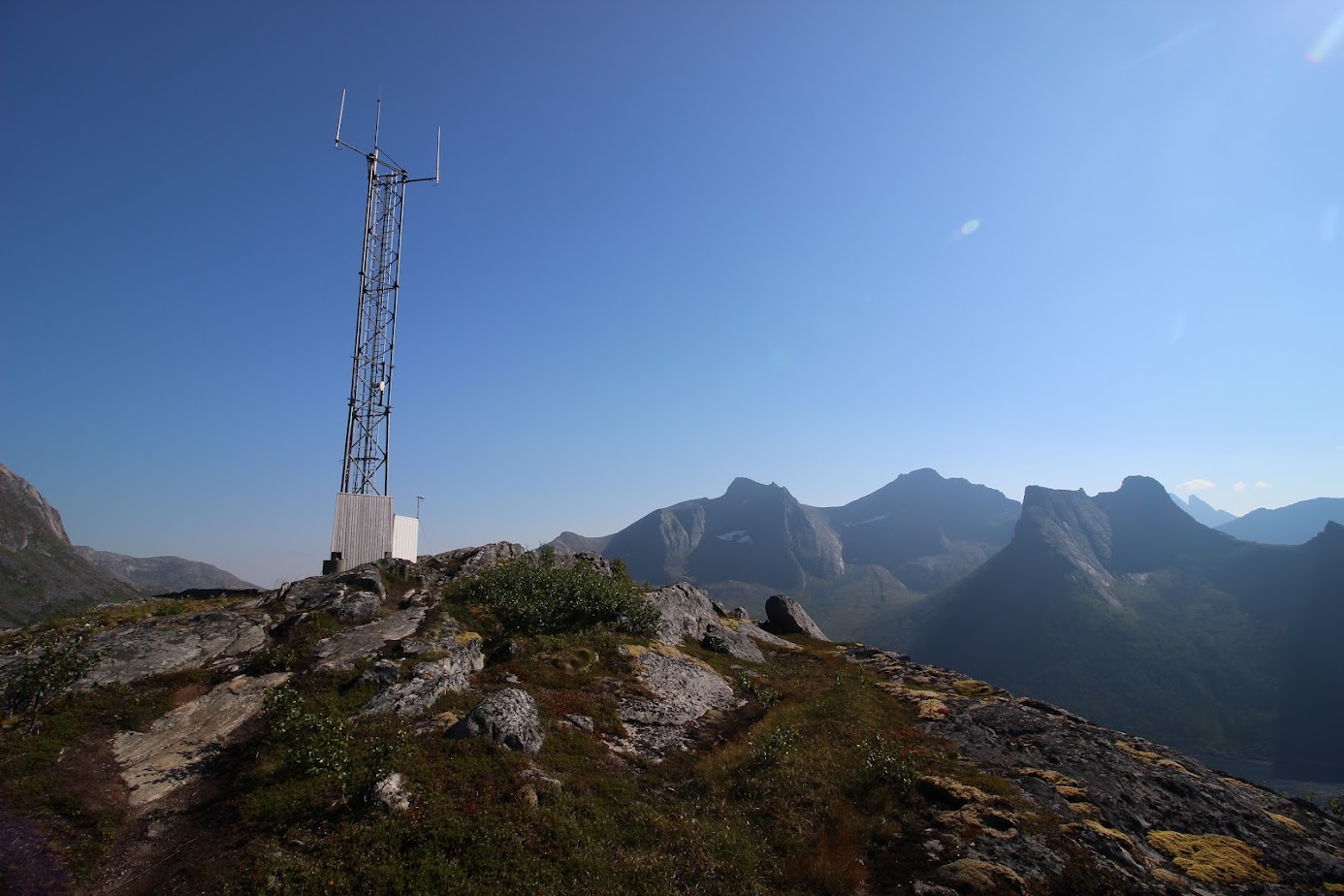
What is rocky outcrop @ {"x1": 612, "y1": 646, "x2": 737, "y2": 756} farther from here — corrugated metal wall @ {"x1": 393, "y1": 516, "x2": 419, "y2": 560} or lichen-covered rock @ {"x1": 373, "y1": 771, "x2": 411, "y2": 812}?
corrugated metal wall @ {"x1": 393, "y1": 516, "x2": 419, "y2": 560}

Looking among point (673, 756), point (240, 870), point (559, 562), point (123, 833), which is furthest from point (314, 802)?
point (559, 562)

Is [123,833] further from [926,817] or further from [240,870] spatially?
[926,817]

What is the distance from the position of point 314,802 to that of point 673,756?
11.2 metres

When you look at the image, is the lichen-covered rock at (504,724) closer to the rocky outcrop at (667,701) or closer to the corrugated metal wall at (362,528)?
the rocky outcrop at (667,701)

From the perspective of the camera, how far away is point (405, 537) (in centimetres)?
4322

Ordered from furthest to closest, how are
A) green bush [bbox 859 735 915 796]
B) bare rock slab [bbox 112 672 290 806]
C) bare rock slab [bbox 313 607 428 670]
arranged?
bare rock slab [bbox 313 607 428 670] → green bush [bbox 859 735 915 796] → bare rock slab [bbox 112 672 290 806]

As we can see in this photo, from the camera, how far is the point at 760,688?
31219 mm

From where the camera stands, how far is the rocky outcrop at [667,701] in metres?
21.8

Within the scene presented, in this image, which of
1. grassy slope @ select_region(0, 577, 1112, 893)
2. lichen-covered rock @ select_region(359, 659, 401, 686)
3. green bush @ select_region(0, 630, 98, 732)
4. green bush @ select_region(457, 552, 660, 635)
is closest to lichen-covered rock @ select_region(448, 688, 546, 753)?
grassy slope @ select_region(0, 577, 1112, 893)

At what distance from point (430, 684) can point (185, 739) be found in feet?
22.9

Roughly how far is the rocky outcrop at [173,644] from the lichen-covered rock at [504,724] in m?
12.8

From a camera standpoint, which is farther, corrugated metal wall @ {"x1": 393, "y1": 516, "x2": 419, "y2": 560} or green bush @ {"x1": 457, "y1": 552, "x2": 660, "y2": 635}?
corrugated metal wall @ {"x1": 393, "y1": 516, "x2": 419, "y2": 560}

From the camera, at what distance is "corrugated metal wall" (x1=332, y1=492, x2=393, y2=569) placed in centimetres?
3934

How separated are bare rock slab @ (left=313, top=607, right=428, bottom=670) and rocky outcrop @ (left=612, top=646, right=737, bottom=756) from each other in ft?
35.6
